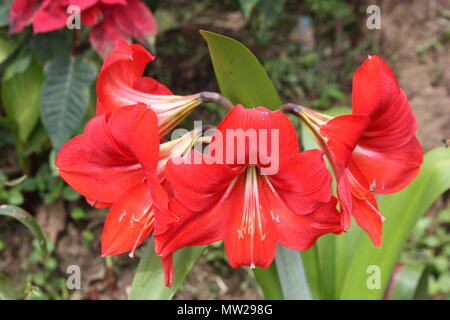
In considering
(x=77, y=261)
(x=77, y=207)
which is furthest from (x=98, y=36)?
(x=77, y=261)

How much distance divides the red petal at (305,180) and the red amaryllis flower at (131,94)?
0.76 feet

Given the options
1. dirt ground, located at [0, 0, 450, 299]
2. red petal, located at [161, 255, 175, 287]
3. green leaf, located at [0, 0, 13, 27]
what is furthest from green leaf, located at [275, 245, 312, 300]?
green leaf, located at [0, 0, 13, 27]

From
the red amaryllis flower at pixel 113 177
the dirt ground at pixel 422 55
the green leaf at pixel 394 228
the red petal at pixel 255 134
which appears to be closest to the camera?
the red petal at pixel 255 134

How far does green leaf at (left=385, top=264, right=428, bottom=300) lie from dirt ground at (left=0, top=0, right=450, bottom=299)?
1.65 ft

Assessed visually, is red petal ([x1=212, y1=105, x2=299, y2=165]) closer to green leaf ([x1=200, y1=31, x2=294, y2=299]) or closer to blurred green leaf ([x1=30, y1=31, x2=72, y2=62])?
green leaf ([x1=200, y1=31, x2=294, y2=299])

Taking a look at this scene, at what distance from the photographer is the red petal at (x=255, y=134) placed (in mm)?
770

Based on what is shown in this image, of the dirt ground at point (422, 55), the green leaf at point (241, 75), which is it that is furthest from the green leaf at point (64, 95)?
the dirt ground at point (422, 55)

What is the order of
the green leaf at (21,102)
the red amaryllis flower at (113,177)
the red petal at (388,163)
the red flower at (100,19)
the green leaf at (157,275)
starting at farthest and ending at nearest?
1. the green leaf at (21,102)
2. the red flower at (100,19)
3. the green leaf at (157,275)
4. the red petal at (388,163)
5. the red amaryllis flower at (113,177)

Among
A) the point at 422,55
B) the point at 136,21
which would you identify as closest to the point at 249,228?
the point at 136,21

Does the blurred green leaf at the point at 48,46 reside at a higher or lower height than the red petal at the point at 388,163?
higher

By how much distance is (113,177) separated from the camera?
95 centimetres

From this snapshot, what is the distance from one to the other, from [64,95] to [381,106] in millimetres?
1056

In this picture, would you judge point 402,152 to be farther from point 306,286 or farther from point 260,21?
point 260,21

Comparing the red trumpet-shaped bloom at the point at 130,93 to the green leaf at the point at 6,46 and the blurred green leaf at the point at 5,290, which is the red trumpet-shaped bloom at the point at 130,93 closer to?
the blurred green leaf at the point at 5,290
